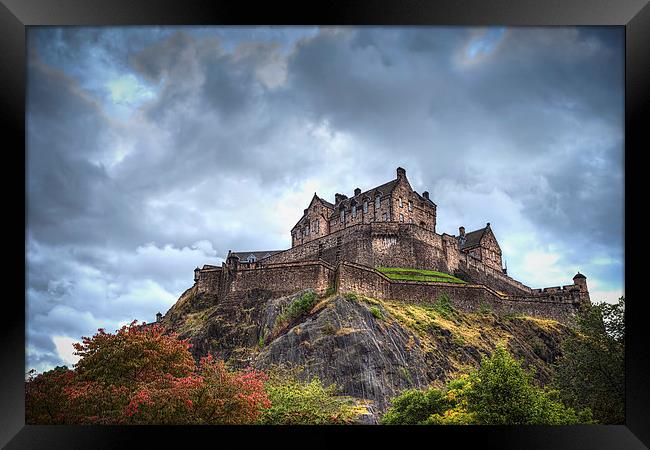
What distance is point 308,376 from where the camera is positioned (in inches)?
896

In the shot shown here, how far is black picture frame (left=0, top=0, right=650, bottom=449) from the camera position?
9539 mm

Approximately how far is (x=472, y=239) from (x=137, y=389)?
107ft

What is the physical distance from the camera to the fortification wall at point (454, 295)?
28.9 meters

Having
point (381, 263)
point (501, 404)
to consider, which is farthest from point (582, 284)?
point (501, 404)

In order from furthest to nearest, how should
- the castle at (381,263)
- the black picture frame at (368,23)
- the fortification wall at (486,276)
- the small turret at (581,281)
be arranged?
the fortification wall at (486,276), the small turret at (581,281), the castle at (381,263), the black picture frame at (368,23)

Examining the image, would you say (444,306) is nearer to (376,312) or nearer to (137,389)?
(376,312)

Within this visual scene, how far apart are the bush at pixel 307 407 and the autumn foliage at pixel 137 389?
1473mm

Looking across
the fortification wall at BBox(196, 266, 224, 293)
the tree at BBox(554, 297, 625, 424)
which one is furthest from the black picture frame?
the fortification wall at BBox(196, 266, 224, 293)

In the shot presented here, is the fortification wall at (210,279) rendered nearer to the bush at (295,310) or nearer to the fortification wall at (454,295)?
the bush at (295,310)

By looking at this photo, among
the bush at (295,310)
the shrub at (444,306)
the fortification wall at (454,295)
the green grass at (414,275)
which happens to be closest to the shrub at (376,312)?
the fortification wall at (454,295)

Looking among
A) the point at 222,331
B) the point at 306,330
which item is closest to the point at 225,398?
the point at 306,330

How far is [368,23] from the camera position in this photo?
9727 millimetres
